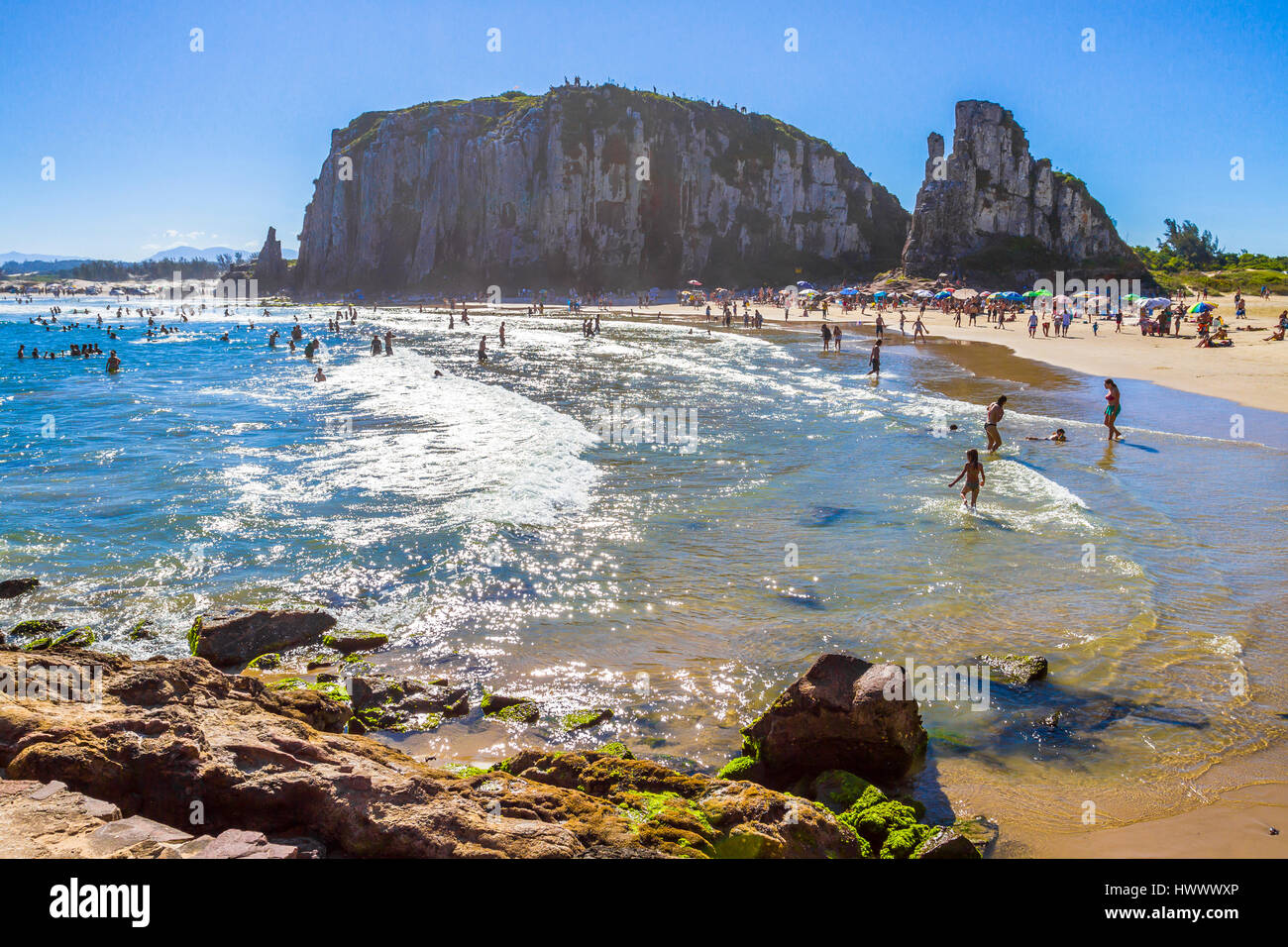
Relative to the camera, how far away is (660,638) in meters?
9.73

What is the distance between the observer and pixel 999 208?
3356 inches

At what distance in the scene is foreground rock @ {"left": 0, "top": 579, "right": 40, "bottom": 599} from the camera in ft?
37.0

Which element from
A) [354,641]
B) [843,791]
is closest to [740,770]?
[843,791]

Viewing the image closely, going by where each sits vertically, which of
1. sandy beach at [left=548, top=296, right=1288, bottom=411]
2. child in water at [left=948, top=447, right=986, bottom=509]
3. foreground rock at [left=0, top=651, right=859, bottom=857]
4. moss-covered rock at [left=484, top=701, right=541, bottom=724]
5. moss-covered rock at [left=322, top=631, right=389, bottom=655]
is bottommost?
moss-covered rock at [left=484, top=701, right=541, bottom=724]

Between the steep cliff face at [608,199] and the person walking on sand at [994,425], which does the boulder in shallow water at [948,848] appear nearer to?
Answer: the person walking on sand at [994,425]

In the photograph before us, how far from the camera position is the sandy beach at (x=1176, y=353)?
93.9 feet

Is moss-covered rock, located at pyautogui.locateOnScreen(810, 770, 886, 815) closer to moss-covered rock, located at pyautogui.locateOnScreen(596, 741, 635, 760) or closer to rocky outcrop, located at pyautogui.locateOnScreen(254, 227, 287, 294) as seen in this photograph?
moss-covered rock, located at pyautogui.locateOnScreen(596, 741, 635, 760)

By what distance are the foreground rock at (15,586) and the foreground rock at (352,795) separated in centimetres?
733

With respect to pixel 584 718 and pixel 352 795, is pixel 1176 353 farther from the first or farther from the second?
pixel 352 795

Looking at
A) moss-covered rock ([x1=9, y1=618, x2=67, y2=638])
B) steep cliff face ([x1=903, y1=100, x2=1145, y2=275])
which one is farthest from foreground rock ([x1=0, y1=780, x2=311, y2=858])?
steep cliff face ([x1=903, y1=100, x2=1145, y2=275])

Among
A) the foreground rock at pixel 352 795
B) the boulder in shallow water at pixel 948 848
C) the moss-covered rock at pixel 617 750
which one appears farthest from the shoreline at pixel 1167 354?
the foreground rock at pixel 352 795

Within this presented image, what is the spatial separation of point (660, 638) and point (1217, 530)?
10369mm

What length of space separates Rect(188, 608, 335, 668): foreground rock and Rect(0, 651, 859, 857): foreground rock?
3.46 metres
